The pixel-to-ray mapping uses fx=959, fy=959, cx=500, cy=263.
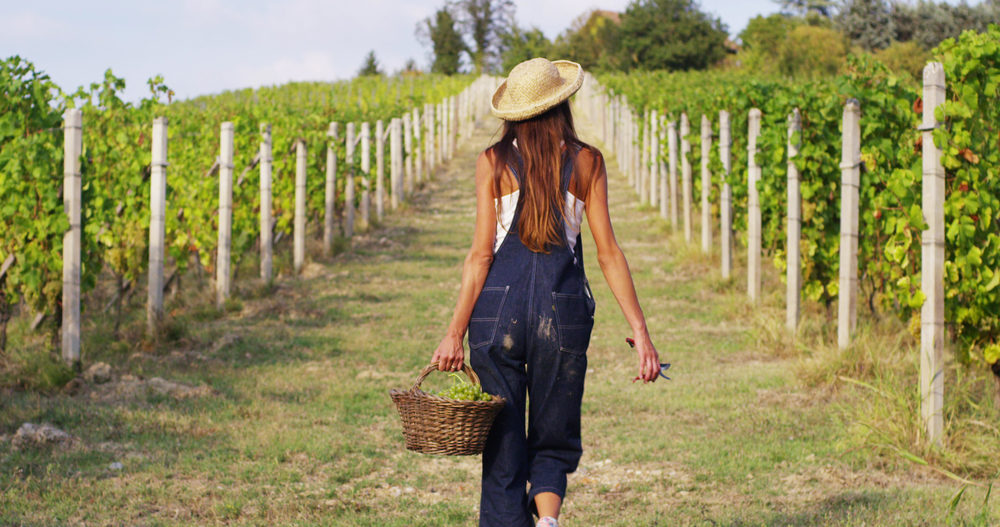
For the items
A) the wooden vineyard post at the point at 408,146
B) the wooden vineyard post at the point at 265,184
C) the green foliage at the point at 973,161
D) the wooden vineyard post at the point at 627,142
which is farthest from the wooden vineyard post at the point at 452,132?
the green foliage at the point at 973,161

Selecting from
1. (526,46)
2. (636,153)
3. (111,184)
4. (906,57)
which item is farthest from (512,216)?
(526,46)

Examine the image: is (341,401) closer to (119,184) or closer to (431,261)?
(119,184)

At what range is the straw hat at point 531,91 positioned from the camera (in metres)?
3.05

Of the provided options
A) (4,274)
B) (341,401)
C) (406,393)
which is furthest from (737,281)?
(406,393)

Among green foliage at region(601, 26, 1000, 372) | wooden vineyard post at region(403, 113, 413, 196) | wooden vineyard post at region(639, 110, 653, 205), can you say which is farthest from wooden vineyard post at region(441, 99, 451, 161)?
green foliage at region(601, 26, 1000, 372)

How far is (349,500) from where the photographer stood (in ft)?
14.3

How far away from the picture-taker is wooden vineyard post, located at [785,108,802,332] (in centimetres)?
745

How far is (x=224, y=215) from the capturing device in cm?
902

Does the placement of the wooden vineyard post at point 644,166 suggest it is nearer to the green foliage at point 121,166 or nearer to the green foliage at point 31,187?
the green foliage at point 121,166

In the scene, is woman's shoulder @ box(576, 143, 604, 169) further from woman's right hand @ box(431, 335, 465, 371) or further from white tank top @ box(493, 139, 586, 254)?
woman's right hand @ box(431, 335, 465, 371)

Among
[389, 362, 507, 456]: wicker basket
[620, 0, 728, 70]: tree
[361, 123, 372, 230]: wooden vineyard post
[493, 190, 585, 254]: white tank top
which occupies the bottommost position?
[389, 362, 507, 456]: wicker basket

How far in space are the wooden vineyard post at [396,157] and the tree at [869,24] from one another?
33.5 metres

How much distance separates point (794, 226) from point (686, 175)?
18.6ft

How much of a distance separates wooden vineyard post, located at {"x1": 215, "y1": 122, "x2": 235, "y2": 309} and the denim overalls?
6436mm
